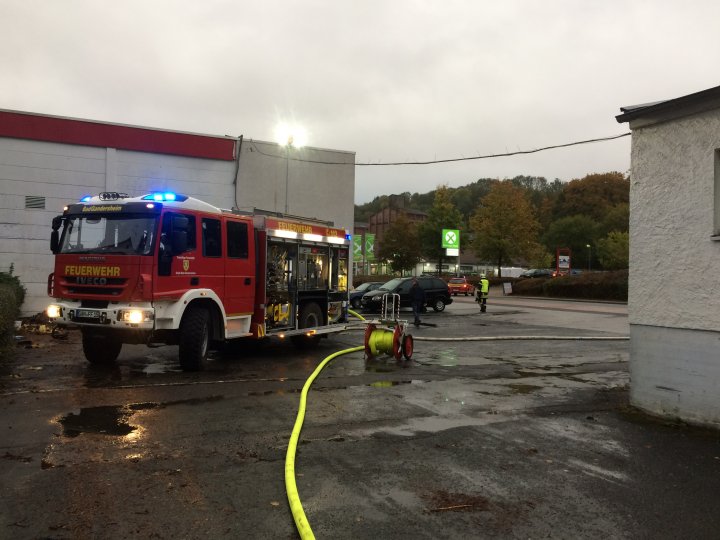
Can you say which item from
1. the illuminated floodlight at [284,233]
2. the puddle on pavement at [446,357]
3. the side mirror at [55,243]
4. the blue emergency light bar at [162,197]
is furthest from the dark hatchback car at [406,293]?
the side mirror at [55,243]

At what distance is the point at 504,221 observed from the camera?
187ft

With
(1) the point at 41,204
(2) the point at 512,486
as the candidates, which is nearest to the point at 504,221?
(1) the point at 41,204

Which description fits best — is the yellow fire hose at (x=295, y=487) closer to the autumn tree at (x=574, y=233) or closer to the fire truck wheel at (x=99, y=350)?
the fire truck wheel at (x=99, y=350)

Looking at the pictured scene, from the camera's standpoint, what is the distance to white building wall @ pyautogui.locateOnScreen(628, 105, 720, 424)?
6207 millimetres

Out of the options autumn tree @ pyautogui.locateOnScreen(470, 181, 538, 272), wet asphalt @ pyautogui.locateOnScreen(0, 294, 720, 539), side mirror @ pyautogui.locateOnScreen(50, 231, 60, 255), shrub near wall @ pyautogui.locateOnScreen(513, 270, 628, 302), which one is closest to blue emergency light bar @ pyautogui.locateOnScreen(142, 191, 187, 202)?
side mirror @ pyautogui.locateOnScreen(50, 231, 60, 255)

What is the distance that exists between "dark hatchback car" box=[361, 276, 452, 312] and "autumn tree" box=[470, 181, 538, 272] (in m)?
32.0

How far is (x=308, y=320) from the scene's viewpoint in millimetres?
12422

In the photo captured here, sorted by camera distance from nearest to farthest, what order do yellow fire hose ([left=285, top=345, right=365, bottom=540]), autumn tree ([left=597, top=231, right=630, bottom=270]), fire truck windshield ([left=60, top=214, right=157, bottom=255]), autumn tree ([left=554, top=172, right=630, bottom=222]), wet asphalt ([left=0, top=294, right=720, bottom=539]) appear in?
yellow fire hose ([left=285, top=345, right=365, bottom=540]) < wet asphalt ([left=0, top=294, right=720, bottom=539]) < fire truck windshield ([left=60, top=214, right=157, bottom=255]) < autumn tree ([left=597, top=231, right=630, bottom=270]) < autumn tree ([left=554, top=172, right=630, bottom=222])

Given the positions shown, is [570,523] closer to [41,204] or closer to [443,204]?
[41,204]

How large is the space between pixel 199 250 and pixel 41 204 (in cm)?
1141

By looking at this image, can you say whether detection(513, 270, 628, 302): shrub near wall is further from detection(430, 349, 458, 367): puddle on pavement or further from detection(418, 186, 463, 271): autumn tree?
detection(430, 349, 458, 367): puddle on pavement

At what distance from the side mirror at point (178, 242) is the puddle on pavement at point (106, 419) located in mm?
2628

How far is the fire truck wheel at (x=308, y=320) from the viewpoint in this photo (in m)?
12.2

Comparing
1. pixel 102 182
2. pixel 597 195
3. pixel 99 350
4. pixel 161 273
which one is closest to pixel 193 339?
pixel 161 273
